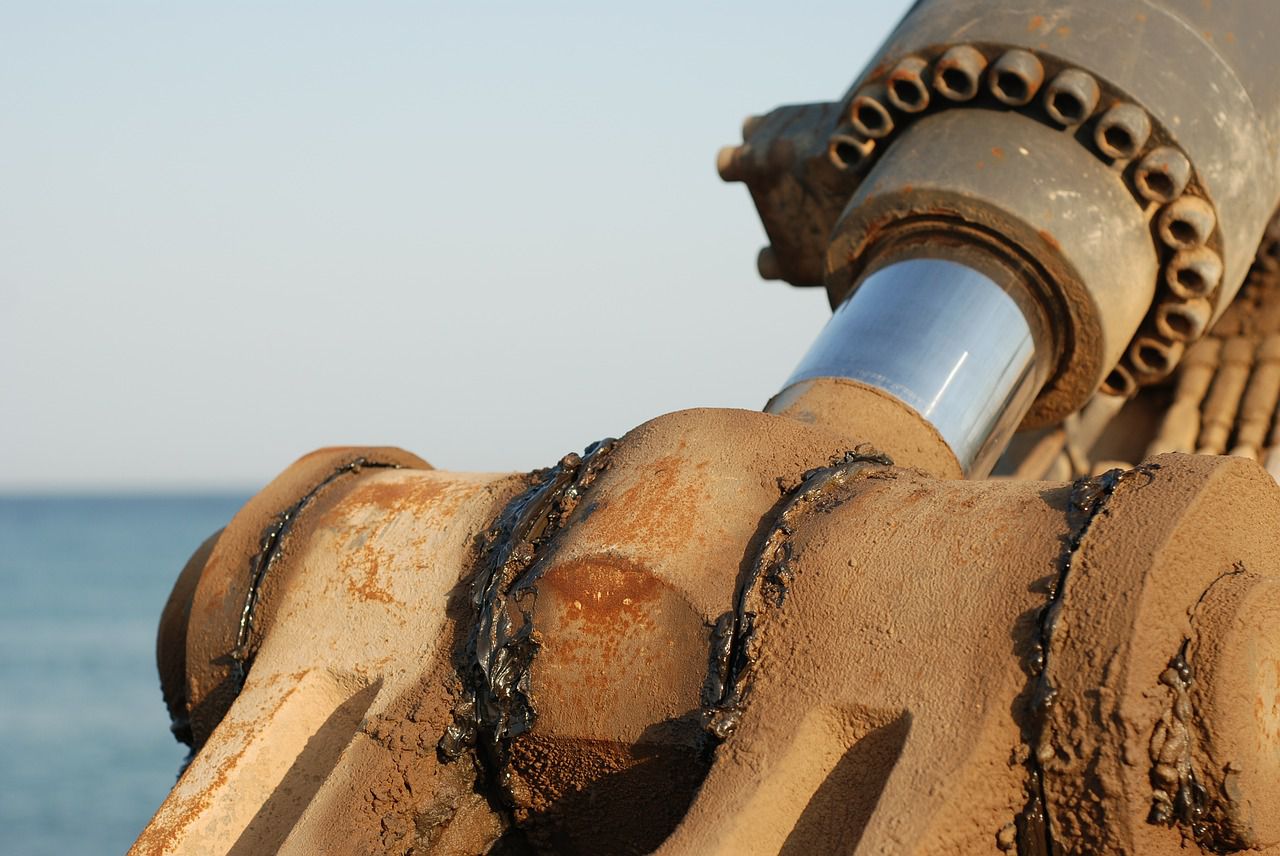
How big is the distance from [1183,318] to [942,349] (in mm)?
831

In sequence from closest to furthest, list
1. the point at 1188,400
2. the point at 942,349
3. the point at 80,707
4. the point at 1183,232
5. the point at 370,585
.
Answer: the point at 370,585 → the point at 942,349 → the point at 1183,232 → the point at 1188,400 → the point at 80,707

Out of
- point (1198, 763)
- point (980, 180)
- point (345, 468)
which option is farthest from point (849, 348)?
point (1198, 763)

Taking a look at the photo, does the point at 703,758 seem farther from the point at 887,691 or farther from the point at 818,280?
the point at 818,280

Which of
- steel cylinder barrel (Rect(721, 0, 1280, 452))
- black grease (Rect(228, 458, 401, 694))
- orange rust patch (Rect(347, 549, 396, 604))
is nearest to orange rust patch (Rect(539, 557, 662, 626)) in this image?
orange rust patch (Rect(347, 549, 396, 604))

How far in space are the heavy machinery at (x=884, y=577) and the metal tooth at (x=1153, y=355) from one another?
11mm

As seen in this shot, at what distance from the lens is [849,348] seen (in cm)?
393

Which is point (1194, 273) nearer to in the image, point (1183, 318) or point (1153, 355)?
point (1183, 318)

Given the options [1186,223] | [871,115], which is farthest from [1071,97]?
[871,115]

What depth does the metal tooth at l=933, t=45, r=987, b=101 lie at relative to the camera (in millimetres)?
4117

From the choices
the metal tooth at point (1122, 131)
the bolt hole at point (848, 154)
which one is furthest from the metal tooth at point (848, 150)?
the metal tooth at point (1122, 131)

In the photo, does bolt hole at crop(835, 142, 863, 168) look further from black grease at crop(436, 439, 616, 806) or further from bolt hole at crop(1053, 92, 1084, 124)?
black grease at crop(436, 439, 616, 806)

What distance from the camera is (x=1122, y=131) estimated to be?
13.1 feet

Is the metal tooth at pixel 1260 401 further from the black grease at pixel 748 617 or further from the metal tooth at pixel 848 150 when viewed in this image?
the black grease at pixel 748 617

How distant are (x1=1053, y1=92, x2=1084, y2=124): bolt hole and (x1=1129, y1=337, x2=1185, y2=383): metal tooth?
0.72 m
